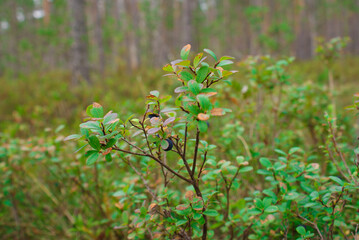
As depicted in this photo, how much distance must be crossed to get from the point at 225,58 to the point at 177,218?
2.15 ft

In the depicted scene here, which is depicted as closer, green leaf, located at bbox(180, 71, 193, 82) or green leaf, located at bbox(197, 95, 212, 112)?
green leaf, located at bbox(197, 95, 212, 112)

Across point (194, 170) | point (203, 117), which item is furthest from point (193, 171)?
point (203, 117)

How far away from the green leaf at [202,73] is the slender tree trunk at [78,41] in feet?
20.8

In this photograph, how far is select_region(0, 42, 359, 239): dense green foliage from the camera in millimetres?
853

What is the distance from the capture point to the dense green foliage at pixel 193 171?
853 mm

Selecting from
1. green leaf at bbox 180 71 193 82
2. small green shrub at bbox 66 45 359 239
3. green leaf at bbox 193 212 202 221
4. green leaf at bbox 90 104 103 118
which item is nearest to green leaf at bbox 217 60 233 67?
small green shrub at bbox 66 45 359 239

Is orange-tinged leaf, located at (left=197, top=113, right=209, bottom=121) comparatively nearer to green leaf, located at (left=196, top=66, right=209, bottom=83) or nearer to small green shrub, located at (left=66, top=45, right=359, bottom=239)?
small green shrub, located at (left=66, top=45, right=359, bottom=239)

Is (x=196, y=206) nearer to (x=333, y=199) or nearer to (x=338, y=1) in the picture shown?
(x=333, y=199)

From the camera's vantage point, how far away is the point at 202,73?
80 centimetres

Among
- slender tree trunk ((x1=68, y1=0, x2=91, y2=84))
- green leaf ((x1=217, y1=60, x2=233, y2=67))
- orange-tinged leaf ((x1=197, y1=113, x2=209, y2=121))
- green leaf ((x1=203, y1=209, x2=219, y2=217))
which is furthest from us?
slender tree trunk ((x1=68, y1=0, x2=91, y2=84))

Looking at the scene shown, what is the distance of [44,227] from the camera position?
2.00 meters

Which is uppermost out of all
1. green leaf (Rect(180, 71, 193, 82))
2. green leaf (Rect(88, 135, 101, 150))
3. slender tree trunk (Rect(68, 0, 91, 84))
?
slender tree trunk (Rect(68, 0, 91, 84))

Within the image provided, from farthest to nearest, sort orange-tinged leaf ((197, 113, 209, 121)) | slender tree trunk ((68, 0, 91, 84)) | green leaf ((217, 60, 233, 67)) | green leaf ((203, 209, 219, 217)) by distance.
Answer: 1. slender tree trunk ((68, 0, 91, 84))
2. green leaf ((203, 209, 219, 217))
3. green leaf ((217, 60, 233, 67))
4. orange-tinged leaf ((197, 113, 209, 121))

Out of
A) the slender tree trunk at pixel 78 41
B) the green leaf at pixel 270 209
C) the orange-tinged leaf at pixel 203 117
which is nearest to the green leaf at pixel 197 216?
the green leaf at pixel 270 209
